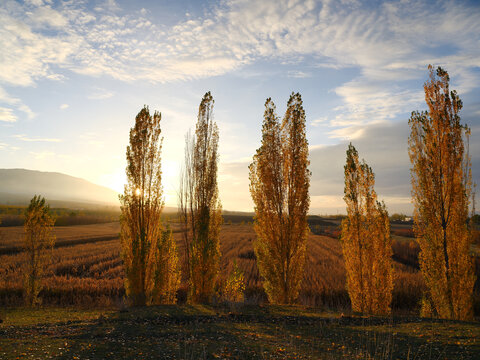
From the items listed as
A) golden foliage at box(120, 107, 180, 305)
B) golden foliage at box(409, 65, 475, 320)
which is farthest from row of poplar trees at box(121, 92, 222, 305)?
golden foliage at box(409, 65, 475, 320)

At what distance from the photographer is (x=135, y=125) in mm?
14406

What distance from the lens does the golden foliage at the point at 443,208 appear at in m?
13.0

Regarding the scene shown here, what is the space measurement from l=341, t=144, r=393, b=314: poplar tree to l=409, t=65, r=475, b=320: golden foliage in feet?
5.39

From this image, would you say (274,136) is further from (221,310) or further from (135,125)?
(221,310)

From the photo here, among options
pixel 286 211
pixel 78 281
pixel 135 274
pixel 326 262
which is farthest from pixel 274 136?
pixel 326 262

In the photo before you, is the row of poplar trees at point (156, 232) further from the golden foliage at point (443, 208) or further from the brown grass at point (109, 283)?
the golden foliage at point (443, 208)

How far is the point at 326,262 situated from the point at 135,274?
22.7m

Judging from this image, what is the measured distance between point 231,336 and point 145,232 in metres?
7.38

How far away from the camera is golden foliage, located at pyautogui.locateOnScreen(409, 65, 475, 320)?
13.0 metres

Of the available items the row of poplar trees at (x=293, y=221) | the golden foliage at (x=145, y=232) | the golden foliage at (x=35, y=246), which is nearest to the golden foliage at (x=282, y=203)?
the row of poplar trees at (x=293, y=221)

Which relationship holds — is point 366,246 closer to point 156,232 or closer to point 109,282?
point 156,232

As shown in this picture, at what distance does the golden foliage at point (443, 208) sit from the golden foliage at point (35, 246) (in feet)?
63.0

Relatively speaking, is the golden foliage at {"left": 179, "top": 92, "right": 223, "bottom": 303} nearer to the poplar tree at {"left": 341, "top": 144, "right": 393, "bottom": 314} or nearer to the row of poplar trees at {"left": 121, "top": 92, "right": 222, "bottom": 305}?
the row of poplar trees at {"left": 121, "top": 92, "right": 222, "bottom": 305}

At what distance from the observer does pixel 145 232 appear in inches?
538
